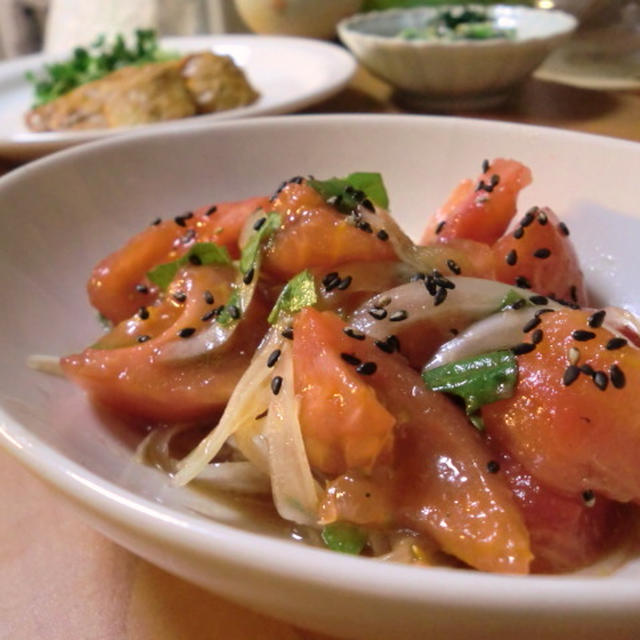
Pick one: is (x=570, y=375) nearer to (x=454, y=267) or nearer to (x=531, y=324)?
(x=531, y=324)

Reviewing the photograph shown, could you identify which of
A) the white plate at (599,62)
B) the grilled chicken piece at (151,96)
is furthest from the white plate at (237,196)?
the white plate at (599,62)

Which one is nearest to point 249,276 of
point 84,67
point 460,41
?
point 460,41

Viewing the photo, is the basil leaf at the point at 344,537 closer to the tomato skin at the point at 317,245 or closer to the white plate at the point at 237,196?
the white plate at the point at 237,196

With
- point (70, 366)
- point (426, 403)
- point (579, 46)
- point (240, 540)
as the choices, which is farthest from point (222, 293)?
point (579, 46)

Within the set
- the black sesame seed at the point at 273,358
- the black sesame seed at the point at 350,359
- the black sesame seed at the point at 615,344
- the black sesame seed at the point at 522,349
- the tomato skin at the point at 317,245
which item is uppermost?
the tomato skin at the point at 317,245

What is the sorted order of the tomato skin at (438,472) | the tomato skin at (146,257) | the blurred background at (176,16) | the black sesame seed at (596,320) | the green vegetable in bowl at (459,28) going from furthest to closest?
1. the blurred background at (176,16)
2. the green vegetable in bowl at (459,28)
3. the tomato skin at (146,257)
4. the black sesame seed at (596,320)
5. the tomato skin at (438,472)

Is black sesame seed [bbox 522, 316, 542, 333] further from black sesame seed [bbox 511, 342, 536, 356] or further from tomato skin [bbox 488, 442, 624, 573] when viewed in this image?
tomato skin [bbox 488, 442, 624, 573]

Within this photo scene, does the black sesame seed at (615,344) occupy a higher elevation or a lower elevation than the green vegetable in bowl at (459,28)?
higher
